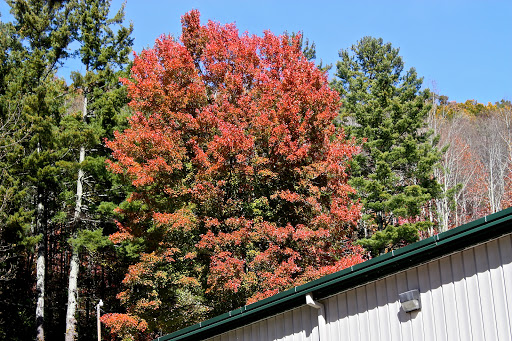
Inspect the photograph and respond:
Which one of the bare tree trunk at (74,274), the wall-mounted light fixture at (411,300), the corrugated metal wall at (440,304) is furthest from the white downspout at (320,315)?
the bare tree trunk at (74,274)

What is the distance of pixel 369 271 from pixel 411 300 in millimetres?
671

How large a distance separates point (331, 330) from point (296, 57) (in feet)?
38.6

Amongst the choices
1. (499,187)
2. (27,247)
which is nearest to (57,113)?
(27,247)

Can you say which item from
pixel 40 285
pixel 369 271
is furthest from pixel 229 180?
pixel 369 271

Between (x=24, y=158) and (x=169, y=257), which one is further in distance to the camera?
(x=24, y=158)

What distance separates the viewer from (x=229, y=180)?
17250mm

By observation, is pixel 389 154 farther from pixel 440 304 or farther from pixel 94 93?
pixel 440 304

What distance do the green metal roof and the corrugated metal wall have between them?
12cm

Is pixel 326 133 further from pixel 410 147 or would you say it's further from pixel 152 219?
pixel 410 147

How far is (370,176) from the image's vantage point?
74.8ft

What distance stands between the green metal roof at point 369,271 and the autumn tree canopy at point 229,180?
6.46 m

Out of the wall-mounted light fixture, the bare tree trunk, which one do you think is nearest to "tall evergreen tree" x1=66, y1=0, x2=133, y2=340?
the bare tree trunk

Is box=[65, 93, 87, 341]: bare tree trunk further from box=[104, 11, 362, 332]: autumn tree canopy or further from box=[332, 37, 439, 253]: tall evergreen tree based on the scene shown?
box=[332, 37, 439, 253]: tall evergreen tree

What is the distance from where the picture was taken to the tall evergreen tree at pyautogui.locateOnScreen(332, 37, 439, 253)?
22.1m
